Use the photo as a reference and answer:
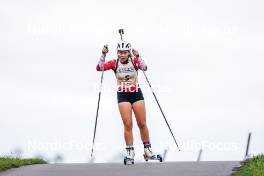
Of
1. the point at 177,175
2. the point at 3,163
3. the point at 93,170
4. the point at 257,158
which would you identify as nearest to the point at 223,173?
the point at 177,175

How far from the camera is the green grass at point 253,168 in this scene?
12.5 metres

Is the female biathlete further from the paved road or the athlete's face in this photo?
the paved road

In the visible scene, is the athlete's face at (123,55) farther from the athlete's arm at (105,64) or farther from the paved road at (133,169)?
the paved road at (133,169)

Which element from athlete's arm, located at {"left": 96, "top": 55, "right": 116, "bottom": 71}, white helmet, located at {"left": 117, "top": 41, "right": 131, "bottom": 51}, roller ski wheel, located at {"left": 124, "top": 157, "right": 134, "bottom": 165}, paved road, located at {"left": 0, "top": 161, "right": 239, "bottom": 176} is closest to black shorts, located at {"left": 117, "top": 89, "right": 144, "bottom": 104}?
athlete's arm, located at {"left": 96, "top": 55, "right": 116, "bottom": 71}

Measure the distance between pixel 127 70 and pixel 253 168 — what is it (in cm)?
445

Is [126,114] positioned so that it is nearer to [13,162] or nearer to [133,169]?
[133,169]

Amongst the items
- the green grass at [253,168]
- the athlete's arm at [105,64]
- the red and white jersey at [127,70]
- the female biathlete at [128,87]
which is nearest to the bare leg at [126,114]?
the female biathlete at [128,87]

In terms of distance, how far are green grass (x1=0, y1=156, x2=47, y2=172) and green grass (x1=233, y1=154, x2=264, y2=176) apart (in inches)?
203

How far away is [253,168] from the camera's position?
43.2 feet

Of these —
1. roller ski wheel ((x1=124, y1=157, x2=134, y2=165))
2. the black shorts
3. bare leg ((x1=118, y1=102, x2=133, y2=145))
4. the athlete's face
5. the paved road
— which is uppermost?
the athlete's face

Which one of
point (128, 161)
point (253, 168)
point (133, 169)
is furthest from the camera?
point (128, 161)

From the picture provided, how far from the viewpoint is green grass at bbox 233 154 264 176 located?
12493 millimetres

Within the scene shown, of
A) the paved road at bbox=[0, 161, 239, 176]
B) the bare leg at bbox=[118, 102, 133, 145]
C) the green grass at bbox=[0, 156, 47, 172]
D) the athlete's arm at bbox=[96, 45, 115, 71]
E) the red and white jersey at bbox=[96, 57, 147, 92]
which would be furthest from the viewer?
the athlete's arm at bbox=[96, 45, 115, 71]

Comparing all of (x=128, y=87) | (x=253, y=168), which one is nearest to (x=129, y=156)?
(x=128, y=87)
